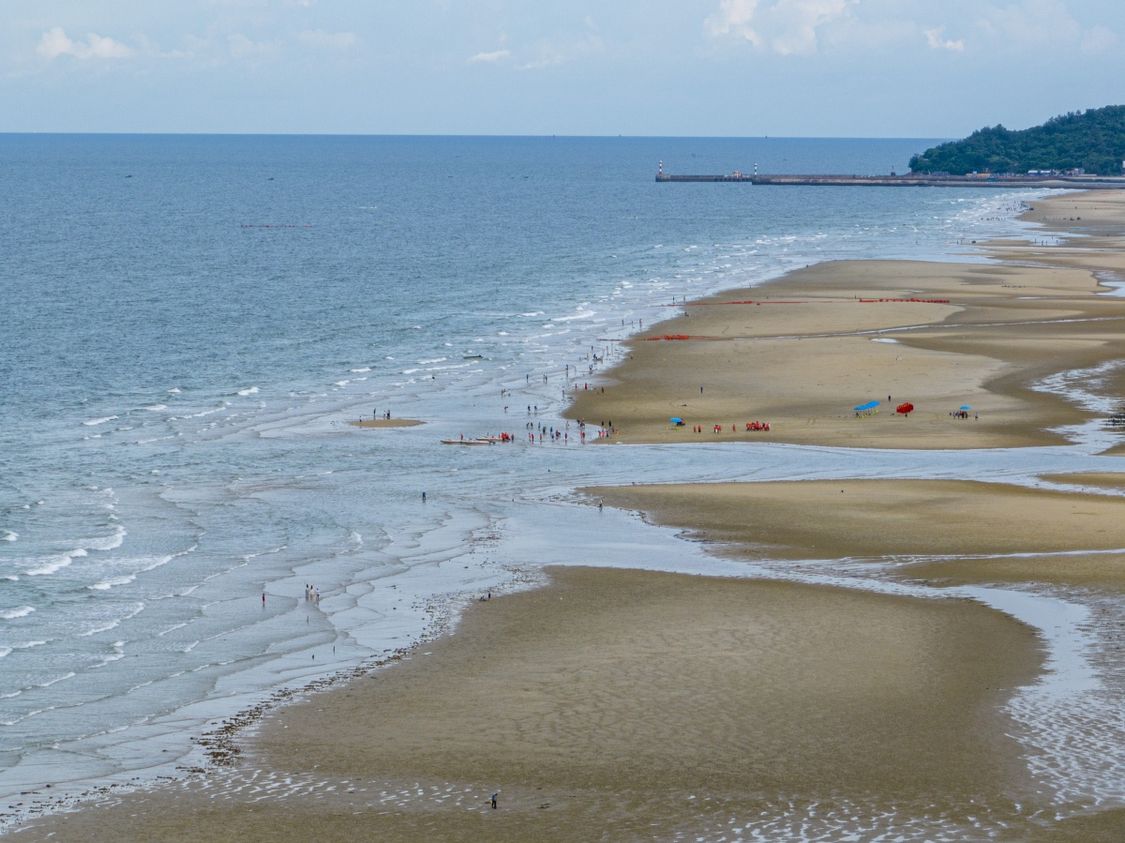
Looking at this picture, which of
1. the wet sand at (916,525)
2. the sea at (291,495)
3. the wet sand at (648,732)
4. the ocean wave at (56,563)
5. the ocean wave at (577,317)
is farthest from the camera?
the ocean wave at (577,317)

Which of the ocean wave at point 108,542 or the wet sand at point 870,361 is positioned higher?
the wet sand at point 870,361

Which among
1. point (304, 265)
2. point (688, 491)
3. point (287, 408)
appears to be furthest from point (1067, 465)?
point (304, 265)

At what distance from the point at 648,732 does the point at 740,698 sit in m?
3.03

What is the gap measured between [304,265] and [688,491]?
9758cm

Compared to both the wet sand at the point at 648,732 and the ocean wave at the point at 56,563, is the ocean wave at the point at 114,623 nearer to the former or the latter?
the ocean wave at the point at 56,563

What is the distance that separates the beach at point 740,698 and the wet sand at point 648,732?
7 cm

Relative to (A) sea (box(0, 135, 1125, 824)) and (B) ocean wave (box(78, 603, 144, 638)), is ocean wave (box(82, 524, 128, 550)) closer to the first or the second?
(A) sea (box(0, 135, 1125, 824))

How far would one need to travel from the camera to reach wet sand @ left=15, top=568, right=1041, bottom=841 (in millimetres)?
28359

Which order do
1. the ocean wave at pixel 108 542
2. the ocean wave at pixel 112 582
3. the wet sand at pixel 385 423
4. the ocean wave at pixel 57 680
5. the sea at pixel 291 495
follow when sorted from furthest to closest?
the wet sand at pixel 385 423 → the ocean wave at pixel 108 542 → the ocean wave at pixel 112 582 → the ocean wave at pixel 57 680 → the sea at pixel 291 495

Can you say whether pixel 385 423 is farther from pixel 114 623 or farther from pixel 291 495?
pixel 114 623

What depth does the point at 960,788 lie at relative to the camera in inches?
1160

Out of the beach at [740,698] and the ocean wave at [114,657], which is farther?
the ocean wave at [114,657]

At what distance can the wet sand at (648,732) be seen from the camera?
2836 cm

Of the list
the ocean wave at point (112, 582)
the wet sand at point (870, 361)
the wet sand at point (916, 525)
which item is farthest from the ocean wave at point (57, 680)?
the wet sand at point (870, 361)
